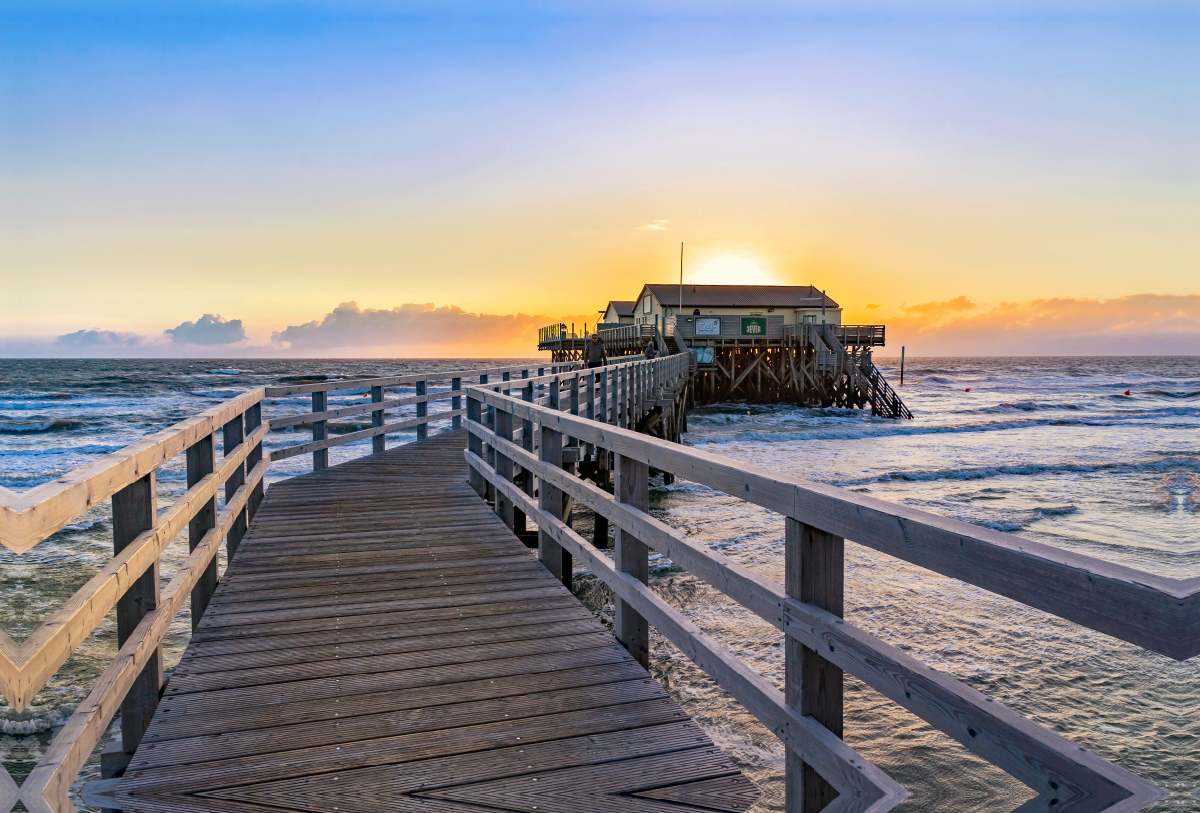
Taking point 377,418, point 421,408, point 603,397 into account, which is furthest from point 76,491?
point 421,408

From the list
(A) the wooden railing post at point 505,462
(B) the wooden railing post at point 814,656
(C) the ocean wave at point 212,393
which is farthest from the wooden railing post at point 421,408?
(C) the ocean wave at point 212,393

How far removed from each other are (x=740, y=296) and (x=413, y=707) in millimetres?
49818

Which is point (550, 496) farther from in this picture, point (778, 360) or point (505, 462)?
point (778, 360)

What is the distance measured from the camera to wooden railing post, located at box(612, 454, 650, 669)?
3.36 meters

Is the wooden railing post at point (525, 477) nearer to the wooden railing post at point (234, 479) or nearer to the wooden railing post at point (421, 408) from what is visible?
the wooden railing post at point (234, 479)

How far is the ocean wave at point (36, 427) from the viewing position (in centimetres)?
2970

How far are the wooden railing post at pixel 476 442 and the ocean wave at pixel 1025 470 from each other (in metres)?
11.4

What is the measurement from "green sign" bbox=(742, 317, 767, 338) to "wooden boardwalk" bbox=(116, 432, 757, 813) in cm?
4236

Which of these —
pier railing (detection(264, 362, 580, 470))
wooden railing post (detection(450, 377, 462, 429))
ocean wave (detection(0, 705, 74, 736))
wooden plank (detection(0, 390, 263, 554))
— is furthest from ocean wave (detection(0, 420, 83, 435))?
wooden plank (detection(0, 390, 263, 554))

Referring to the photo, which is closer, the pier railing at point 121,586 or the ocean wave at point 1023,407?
the pier railing at point 121,586

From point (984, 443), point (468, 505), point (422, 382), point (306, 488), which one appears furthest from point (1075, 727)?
point (984, 443)

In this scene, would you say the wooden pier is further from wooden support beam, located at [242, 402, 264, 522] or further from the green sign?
wooden support beam, located at [242, 402, 264, 522]

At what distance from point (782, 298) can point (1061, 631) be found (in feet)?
147

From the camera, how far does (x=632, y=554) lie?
3.46 meters
